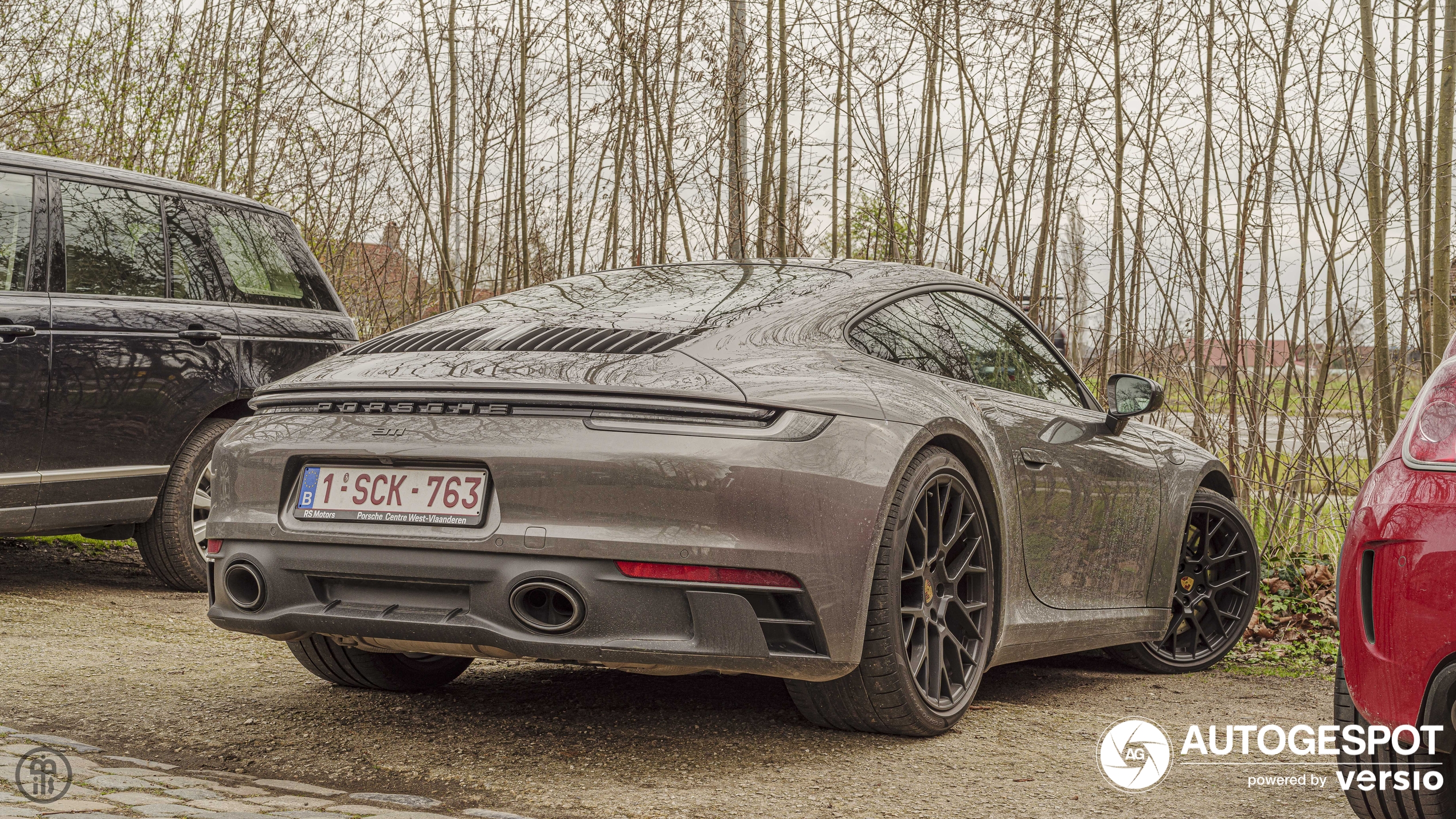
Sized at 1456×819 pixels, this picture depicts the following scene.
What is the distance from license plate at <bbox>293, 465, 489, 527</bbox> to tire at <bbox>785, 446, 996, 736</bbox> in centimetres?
101

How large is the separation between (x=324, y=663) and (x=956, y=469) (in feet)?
6.62

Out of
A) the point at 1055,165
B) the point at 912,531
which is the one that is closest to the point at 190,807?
the point at 912,531

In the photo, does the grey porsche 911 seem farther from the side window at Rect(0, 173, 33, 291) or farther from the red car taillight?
the side window at Rect(0, 173, 33, 291)

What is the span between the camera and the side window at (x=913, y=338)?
3.88 m

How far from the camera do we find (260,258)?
671 cm

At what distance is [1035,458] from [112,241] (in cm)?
413

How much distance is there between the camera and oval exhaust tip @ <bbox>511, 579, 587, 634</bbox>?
3.13 m

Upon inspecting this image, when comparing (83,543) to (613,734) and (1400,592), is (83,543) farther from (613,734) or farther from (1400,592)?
(1400,592)

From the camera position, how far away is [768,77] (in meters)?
8.52

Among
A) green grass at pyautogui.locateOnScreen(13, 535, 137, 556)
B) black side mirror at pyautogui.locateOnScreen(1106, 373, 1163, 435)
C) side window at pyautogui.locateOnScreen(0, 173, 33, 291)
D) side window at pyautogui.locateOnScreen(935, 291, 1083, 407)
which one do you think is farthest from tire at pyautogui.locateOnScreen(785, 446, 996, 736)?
green grass at pyautogui.locateOnScreen(13, 535, 137, 556)

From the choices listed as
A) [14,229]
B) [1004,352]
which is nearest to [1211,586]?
[1004,352]

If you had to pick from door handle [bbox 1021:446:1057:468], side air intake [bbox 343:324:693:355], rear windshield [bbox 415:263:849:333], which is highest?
rear windshield [bbox 415:263:849:333]

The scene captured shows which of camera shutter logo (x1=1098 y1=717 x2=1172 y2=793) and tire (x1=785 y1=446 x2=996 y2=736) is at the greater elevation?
tire (x1=785 y1=446 x2=996 y2=736)

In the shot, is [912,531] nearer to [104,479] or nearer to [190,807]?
[190,807]
